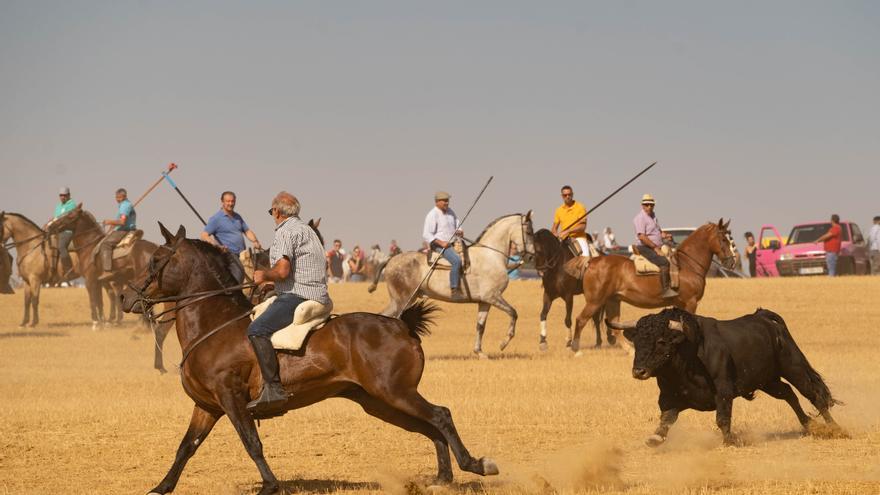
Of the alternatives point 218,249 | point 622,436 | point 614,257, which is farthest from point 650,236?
point 218,249

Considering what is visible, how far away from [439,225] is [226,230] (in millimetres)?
5142

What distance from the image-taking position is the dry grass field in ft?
34.6

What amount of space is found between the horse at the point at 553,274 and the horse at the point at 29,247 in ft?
40.8

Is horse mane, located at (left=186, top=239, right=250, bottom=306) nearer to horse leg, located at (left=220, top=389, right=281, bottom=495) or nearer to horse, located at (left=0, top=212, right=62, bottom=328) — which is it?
horse leg, located at (left=220, top=389, right=281, bottom=495)

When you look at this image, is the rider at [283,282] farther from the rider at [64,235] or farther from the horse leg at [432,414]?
the rider at [64,235]

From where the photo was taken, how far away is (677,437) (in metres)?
12.7

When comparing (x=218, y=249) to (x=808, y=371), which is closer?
(x=218, y=249)

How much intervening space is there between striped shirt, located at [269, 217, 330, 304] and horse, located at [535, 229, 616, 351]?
567 inches

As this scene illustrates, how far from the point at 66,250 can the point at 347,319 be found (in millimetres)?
22247

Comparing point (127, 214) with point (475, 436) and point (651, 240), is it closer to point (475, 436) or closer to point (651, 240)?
point (651, 240)

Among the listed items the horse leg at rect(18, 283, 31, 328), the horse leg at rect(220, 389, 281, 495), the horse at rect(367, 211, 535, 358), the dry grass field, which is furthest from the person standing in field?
the horse leg at rect(220, 389, 281, 495)

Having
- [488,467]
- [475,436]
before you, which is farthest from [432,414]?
[475,436]

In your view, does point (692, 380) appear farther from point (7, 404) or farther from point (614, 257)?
point (614, 257)

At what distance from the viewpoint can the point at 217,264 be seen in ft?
35.6
